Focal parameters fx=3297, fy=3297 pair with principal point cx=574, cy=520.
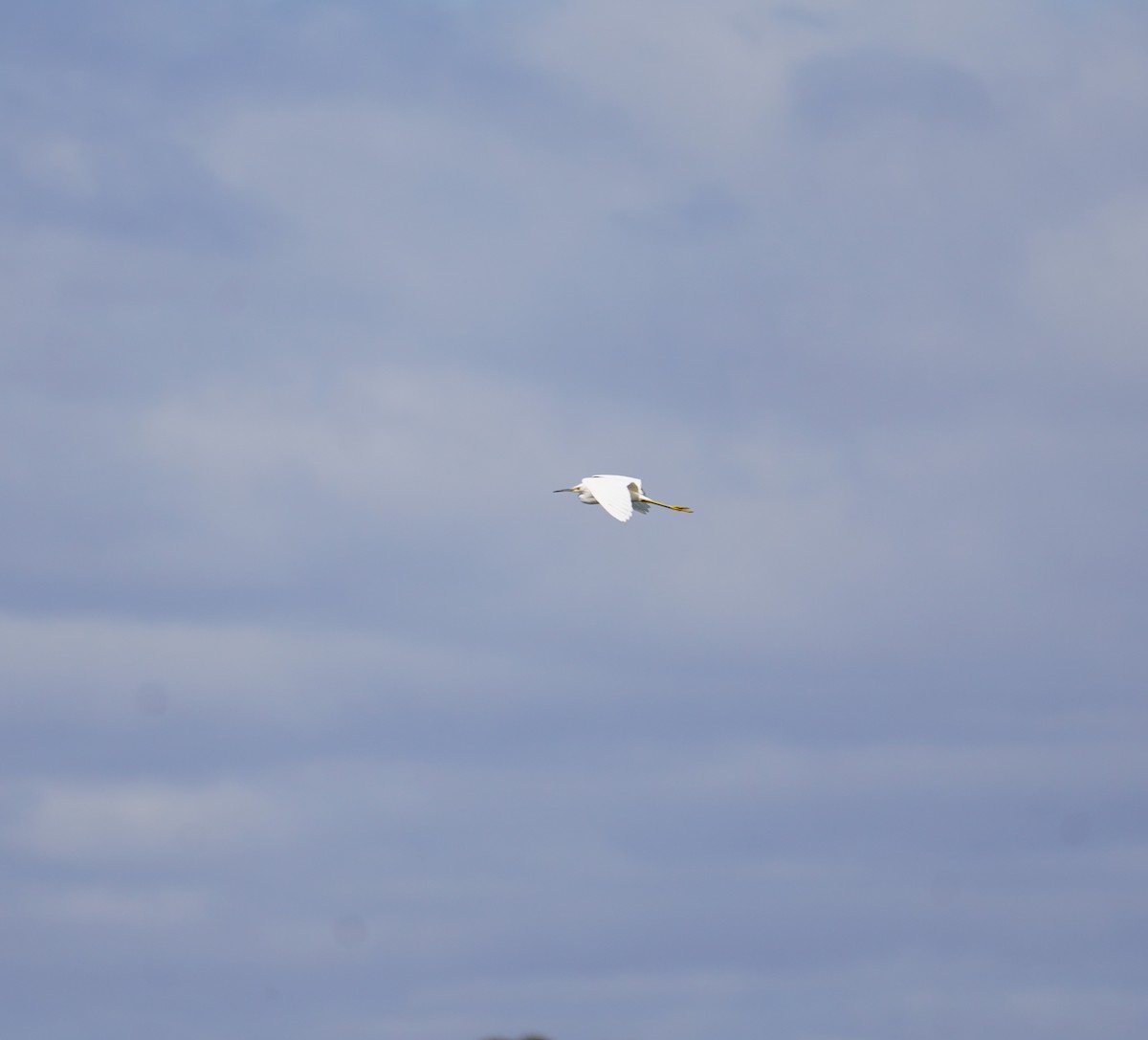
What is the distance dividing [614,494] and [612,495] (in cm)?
16

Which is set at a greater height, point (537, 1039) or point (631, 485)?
point (631, 485)

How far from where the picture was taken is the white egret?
16138cm

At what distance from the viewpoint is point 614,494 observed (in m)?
163

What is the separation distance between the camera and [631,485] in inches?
6511

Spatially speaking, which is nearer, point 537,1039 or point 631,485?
point 537,1039

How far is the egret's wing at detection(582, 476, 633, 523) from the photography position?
158500mm

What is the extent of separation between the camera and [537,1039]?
117m

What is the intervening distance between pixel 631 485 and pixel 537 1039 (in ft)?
173

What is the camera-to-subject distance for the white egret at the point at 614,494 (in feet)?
529

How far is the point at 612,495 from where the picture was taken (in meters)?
163

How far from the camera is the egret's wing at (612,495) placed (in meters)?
158
